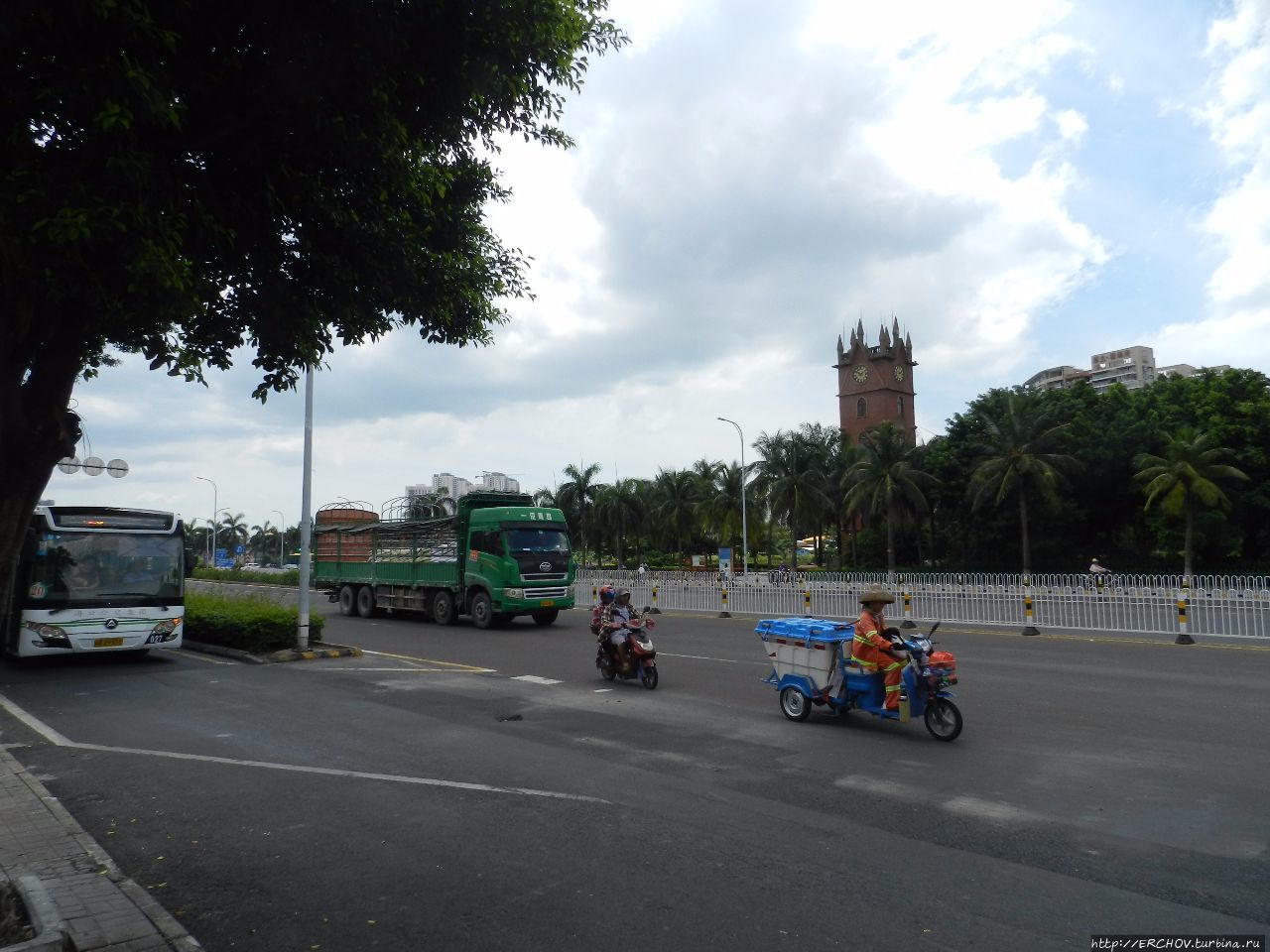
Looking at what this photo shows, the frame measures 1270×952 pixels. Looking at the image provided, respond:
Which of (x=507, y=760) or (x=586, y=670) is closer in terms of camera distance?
(x=507, y=760)

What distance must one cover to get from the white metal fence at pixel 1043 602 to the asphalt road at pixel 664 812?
7706 millimetres

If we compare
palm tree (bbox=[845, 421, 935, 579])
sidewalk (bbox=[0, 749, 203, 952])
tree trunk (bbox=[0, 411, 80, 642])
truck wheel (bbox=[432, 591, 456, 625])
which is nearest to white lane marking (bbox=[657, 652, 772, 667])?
truck wheel (bbox=[432, 591, 456, 625])

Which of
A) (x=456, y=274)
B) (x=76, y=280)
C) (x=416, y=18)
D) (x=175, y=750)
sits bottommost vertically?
(x=175, y=750)

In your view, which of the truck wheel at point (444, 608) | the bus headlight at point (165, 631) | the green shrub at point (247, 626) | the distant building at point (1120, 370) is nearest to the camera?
the bus headlight at point (165, 631)

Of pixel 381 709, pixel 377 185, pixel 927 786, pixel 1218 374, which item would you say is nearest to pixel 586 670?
pixel 381 709

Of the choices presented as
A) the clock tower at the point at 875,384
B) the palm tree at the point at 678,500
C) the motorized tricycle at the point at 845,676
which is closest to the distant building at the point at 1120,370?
the clock tower at the point at 875,384

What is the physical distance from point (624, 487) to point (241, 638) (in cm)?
5375

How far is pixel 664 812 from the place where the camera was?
20.9 feet

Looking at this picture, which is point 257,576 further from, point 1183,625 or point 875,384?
point 875,384

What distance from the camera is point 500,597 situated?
2097cm

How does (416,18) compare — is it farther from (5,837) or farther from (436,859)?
(5,837)

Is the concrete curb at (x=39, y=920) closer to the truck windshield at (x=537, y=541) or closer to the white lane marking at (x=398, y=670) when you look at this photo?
the white lane marking at (x=398, y=670)

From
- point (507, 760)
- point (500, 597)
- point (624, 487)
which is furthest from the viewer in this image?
point (624, 487)

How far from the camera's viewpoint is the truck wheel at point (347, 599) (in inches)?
1056
